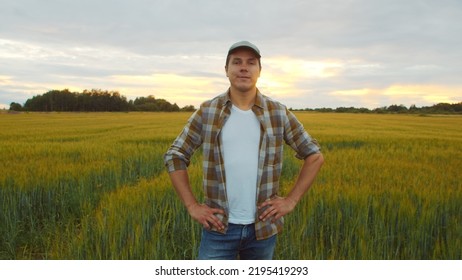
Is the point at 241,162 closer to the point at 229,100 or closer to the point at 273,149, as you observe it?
the point at 273,149

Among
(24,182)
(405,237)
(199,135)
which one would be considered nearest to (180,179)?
(199,135)

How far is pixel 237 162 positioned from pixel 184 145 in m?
0.30

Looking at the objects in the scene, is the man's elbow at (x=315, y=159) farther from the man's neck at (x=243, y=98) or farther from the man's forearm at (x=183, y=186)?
the man's forearm at (x=183, y=186)

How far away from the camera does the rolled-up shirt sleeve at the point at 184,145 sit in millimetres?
2145

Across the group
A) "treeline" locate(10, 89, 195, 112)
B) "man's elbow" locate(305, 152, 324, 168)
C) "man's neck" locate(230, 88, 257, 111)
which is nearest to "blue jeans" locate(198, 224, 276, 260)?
"man's elbow" locate(305, 152, 324, 168)

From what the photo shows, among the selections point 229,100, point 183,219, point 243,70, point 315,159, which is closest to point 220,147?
point 229,100

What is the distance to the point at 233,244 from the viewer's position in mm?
2129

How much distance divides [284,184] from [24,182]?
326 cm

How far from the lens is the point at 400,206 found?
11.7ft

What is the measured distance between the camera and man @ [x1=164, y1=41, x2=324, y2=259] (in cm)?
209

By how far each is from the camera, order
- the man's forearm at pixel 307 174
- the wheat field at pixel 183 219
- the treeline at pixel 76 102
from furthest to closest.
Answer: the treeline at pixel 76 102 → the wheat field at pixel 183 219 → the man's forearm at pixel 307 174

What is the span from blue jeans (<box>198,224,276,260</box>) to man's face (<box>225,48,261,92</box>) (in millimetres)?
712

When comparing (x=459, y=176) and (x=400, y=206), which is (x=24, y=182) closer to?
(x=400, y=206)

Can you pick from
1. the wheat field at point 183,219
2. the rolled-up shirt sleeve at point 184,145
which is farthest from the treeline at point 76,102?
the rolled-up shirt sleeve at point 184,145
